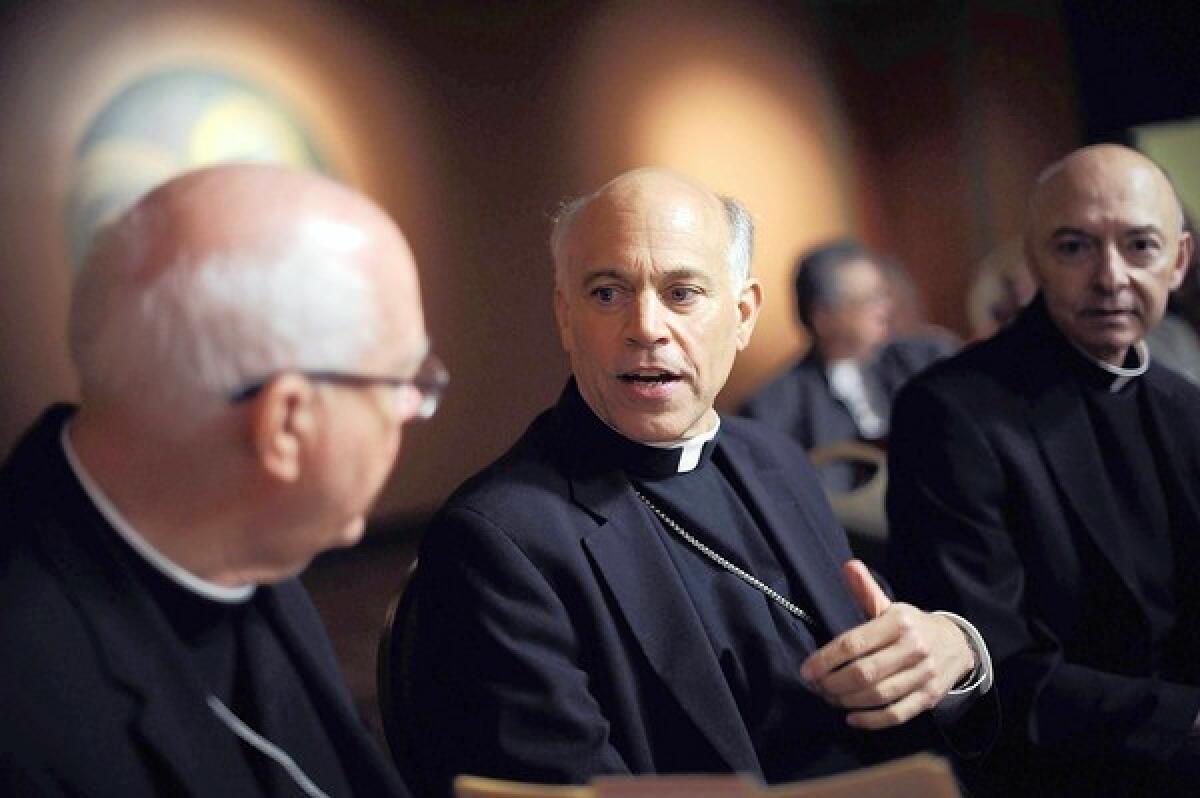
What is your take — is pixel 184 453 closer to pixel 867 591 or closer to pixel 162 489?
pixel 162 489

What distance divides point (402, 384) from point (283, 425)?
0.14 m

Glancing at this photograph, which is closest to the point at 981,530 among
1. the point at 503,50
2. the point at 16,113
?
the point at 16,113

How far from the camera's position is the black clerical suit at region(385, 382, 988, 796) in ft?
5.57

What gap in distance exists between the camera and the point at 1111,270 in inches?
96.4

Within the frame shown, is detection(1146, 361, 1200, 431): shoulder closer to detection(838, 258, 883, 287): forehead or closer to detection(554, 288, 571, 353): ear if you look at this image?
detection(554, 288, 571, 353): ear

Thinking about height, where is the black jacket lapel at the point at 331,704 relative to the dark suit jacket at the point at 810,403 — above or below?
above

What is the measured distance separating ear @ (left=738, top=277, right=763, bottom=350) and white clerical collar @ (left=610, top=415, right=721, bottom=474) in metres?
0.17

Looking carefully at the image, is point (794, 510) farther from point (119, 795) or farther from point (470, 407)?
point (470, 407)

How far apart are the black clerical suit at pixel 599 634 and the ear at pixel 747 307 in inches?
10.4

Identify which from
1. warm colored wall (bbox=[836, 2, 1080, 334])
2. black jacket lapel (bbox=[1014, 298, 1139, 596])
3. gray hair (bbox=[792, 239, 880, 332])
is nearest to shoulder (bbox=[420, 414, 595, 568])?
black jacket lapel (bbox=[1014, 298, 1139, 596])

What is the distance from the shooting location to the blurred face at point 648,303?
6.32 feet

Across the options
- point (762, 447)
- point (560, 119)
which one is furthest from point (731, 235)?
point (560, 119)

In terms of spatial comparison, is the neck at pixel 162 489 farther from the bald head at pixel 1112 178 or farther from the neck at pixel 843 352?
the neck at pixel 843 352

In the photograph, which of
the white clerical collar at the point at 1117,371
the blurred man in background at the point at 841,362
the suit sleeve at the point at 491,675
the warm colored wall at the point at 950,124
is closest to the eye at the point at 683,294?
the suit sleeve at the point at 491,675
